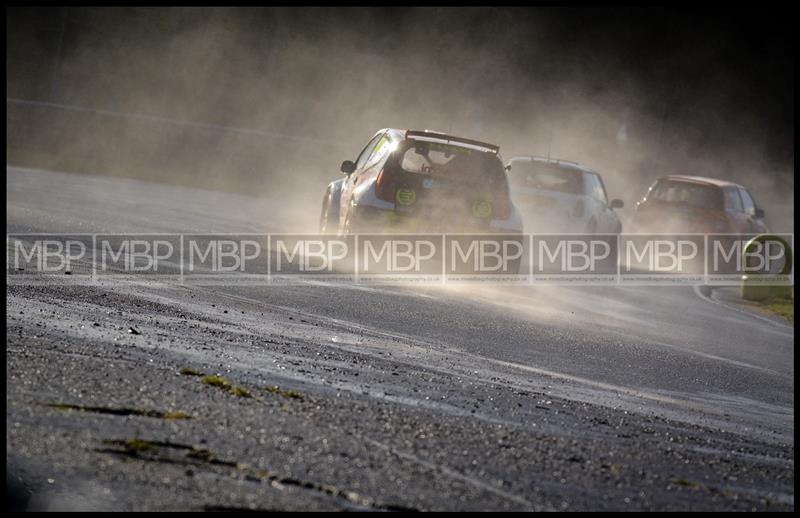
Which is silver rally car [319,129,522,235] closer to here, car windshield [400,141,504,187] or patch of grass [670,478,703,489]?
car windshield [400,141,504,187]

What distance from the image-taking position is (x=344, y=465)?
5375 millimetres

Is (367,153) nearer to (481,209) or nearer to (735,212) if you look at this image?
(481,209)

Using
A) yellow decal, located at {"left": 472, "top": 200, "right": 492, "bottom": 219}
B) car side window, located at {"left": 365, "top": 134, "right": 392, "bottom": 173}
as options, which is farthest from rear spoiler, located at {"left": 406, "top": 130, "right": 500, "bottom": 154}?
yellow decal, located at {"left": 472, "top": 200, "right": 492, "bottom": 219}

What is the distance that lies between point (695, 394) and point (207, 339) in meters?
2.97

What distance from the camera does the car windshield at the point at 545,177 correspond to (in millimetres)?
21109

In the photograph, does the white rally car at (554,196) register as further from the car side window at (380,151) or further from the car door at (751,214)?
the car side window at (380,151)

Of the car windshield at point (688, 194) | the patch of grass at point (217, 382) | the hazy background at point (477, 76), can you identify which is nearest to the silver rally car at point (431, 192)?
the patch of grass at point (217, 382)

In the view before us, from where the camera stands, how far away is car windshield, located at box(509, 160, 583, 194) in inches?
831

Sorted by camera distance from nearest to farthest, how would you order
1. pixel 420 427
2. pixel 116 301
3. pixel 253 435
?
pixel 253 435 < pixel 420 427 < pixel 116 301

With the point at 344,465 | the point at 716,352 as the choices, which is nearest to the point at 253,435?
the point at 344,465

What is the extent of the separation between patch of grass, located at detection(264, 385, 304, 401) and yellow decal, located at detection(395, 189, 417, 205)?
8670 mm

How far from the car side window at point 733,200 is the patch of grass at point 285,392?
18.1 m

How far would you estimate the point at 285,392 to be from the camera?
22.5 feet

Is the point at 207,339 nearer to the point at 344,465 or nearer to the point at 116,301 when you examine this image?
the point at 116,301
